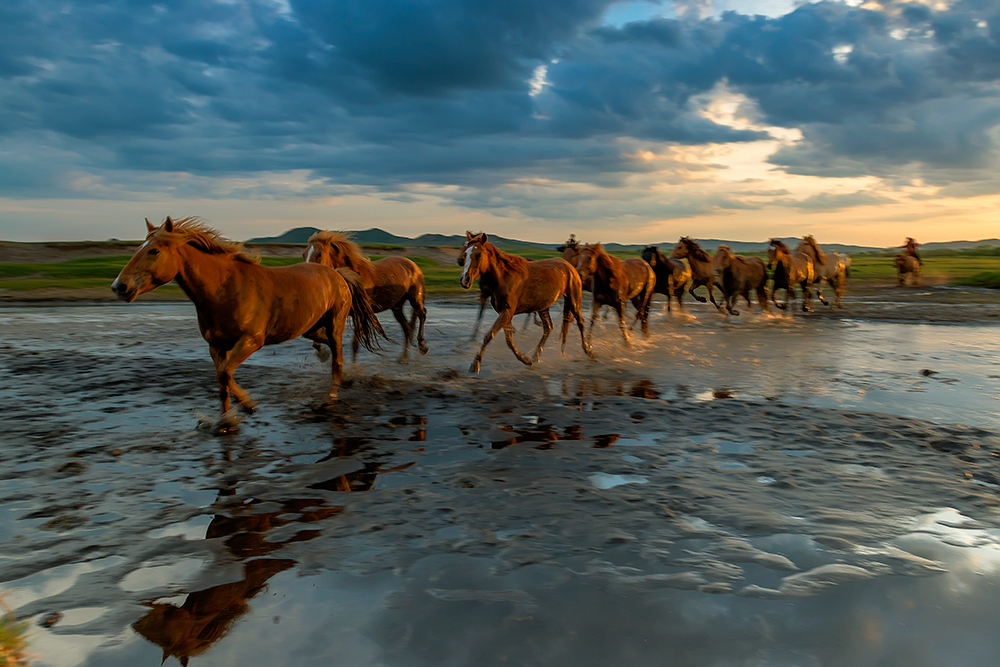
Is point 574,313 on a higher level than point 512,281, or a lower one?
lower

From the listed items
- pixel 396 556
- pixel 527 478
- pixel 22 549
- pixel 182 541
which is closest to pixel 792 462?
pixel 527 478

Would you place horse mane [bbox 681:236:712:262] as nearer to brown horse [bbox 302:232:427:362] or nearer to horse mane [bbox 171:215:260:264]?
brown horse [bbox 302:232:427:362]

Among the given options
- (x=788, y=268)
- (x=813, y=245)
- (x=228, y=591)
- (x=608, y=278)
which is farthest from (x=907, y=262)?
(x=228, y=591)

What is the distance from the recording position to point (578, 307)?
11.5 metres

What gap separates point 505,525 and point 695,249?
50.2 feet

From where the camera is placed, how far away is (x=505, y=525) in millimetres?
4016

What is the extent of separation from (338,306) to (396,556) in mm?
5042

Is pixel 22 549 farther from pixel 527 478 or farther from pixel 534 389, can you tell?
A: pixel 534 389

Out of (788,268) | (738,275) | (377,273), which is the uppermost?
(788,268)

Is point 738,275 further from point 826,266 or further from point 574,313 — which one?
point 574,313

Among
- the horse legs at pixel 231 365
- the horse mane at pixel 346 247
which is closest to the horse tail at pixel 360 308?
the horse mane at pixel 346 247

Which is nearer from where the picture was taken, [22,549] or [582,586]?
[582,586]

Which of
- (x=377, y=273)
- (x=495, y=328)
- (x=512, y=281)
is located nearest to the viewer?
(x=495, y=328)

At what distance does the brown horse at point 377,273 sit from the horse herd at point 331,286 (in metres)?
0.02
